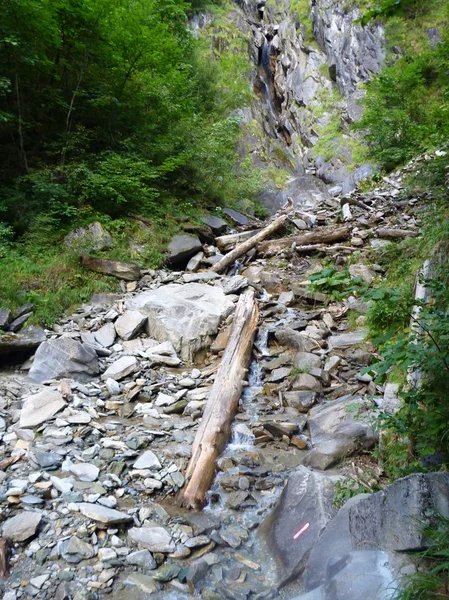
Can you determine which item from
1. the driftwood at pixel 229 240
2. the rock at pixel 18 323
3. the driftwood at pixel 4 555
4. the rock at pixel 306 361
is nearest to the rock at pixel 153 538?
the driftwood at pixel 4 555

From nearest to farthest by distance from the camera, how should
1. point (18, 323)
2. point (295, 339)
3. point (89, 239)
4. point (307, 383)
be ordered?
point (307, 383) → point (18, 323) → point (295, 339) → point (89, 239)

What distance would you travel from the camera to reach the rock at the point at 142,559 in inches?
116

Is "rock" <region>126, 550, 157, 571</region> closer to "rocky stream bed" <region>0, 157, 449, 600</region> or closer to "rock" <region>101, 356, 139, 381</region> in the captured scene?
"rocky stream bed" <region>0, 157, 449, 600</region>

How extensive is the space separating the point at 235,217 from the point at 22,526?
1129 cm

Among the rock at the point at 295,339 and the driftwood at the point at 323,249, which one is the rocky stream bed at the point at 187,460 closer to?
the rock at the point at 295,339

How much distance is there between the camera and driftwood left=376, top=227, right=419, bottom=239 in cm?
848

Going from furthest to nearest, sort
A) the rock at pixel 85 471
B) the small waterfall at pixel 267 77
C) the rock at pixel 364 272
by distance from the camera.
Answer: the small waterfall at pixel 267 77 < the rock at pixel 364 272 < the rock at pixel 85 471

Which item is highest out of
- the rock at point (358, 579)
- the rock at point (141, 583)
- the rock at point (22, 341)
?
the rock at point (22, 341)

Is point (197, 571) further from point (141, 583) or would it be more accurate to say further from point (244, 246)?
point (244, 246)

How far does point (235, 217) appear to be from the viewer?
13.2m

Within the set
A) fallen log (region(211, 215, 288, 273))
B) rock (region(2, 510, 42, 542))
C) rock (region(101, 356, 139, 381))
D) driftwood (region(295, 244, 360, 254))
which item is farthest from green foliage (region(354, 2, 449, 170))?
rock (region(2, 510, 42, 542))

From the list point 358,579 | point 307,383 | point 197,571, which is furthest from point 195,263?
point 358,579

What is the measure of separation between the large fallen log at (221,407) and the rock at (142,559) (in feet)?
2.14

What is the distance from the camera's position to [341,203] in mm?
11977
